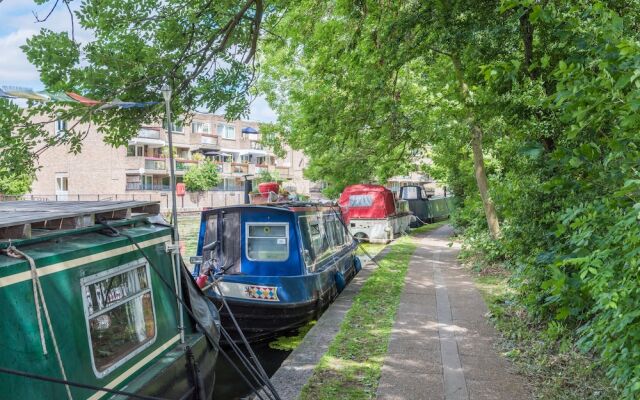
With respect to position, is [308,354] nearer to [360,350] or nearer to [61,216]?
[360,350]

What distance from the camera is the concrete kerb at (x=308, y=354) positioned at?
5262mm

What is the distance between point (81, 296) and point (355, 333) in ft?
14.7

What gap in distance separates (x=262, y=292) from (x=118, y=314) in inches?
190

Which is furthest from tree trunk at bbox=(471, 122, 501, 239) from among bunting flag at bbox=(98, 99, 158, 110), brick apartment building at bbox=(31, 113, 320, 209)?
brick apartment building at bbox=(31, 113, 320, 209)

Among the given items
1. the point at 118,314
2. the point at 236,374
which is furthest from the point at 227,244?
the point at 118,314

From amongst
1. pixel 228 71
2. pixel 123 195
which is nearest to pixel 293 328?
pixel 228 71

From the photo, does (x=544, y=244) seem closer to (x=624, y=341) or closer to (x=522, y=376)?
(x=522, y=376)

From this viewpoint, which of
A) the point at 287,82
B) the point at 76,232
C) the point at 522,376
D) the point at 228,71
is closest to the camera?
the point at 76,232

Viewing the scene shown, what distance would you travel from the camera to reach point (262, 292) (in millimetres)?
8828

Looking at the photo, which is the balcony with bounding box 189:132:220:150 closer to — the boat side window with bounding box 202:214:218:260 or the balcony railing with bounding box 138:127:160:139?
the balcony railing with bounding box 138:127:160:139

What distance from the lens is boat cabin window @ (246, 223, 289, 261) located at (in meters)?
9.34

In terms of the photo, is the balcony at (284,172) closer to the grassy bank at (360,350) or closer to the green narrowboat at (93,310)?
the grassy bank at (360,350)

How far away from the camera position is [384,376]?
5504 mm

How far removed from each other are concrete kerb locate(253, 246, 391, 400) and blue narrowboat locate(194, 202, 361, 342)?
64 cm
